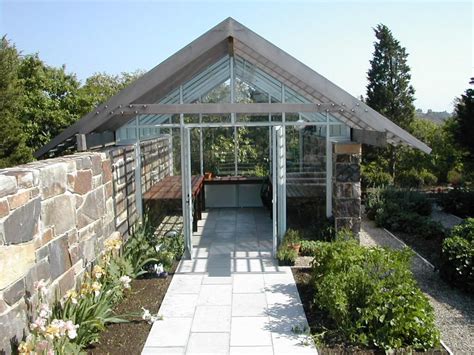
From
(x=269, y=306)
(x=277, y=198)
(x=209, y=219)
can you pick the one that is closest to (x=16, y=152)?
(x=209, y=219)

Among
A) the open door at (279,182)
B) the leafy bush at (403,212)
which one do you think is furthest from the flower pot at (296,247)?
the leafy bush at (403,212)

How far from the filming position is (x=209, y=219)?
35.8ft

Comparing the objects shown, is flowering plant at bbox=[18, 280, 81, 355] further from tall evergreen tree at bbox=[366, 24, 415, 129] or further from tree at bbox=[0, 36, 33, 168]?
tall evergreen tree at bbox=[366, 24, 415, 129]

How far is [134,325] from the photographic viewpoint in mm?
5246

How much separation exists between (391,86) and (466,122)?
14.5 feet

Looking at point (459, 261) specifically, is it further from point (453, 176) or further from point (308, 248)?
point (453, 176)

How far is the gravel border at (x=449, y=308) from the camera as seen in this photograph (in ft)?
16.0

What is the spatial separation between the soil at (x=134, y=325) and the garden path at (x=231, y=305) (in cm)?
11

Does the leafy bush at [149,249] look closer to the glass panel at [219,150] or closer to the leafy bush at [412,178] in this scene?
the glass panel at [219,150]

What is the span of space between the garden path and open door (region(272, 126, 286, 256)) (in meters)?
0.48

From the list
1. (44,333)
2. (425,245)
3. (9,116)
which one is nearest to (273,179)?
(425,245)

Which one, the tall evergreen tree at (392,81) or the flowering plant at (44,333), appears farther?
the tall evergreen tree at (392,81)

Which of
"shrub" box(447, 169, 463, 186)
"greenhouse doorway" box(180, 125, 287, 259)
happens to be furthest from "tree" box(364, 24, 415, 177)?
"greenhouse doorway" box(180, 125, 287, 259)

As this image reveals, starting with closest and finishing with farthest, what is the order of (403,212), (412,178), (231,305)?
(231,305)
(403,212)
(412,178)
